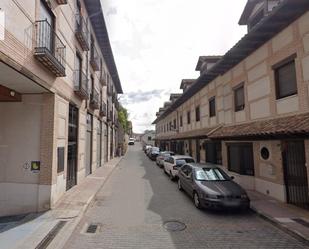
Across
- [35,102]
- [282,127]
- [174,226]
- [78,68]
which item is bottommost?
[174,226]

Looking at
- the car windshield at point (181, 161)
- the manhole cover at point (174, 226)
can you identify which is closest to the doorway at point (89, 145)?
the car windshield at point (181, 161)

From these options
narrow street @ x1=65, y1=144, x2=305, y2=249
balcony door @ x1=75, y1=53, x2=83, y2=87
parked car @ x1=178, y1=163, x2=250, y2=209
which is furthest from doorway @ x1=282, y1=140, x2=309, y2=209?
balcony door @ x1=75, y1=53, x2=83, y2=87

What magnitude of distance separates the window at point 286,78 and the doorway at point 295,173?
183 cm

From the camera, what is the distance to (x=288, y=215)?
7.64 metres

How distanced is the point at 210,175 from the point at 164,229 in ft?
12.6

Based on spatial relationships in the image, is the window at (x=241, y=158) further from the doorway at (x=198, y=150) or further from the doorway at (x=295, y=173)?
the doorway at (x=198, y=150)

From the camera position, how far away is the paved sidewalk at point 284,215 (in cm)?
636

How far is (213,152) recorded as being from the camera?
16.0 meters

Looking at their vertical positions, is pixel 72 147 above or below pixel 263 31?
below

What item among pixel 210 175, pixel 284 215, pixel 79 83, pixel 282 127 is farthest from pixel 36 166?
pixel 282 127

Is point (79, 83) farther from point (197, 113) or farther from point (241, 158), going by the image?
point (197, 113)

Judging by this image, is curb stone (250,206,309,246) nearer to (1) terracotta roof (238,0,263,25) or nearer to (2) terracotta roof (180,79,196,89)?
(1) terracotta roof (238,0,263,25)

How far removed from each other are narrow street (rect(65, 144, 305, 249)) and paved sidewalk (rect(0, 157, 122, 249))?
0.85ft

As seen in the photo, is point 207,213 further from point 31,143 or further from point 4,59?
point 4,59
